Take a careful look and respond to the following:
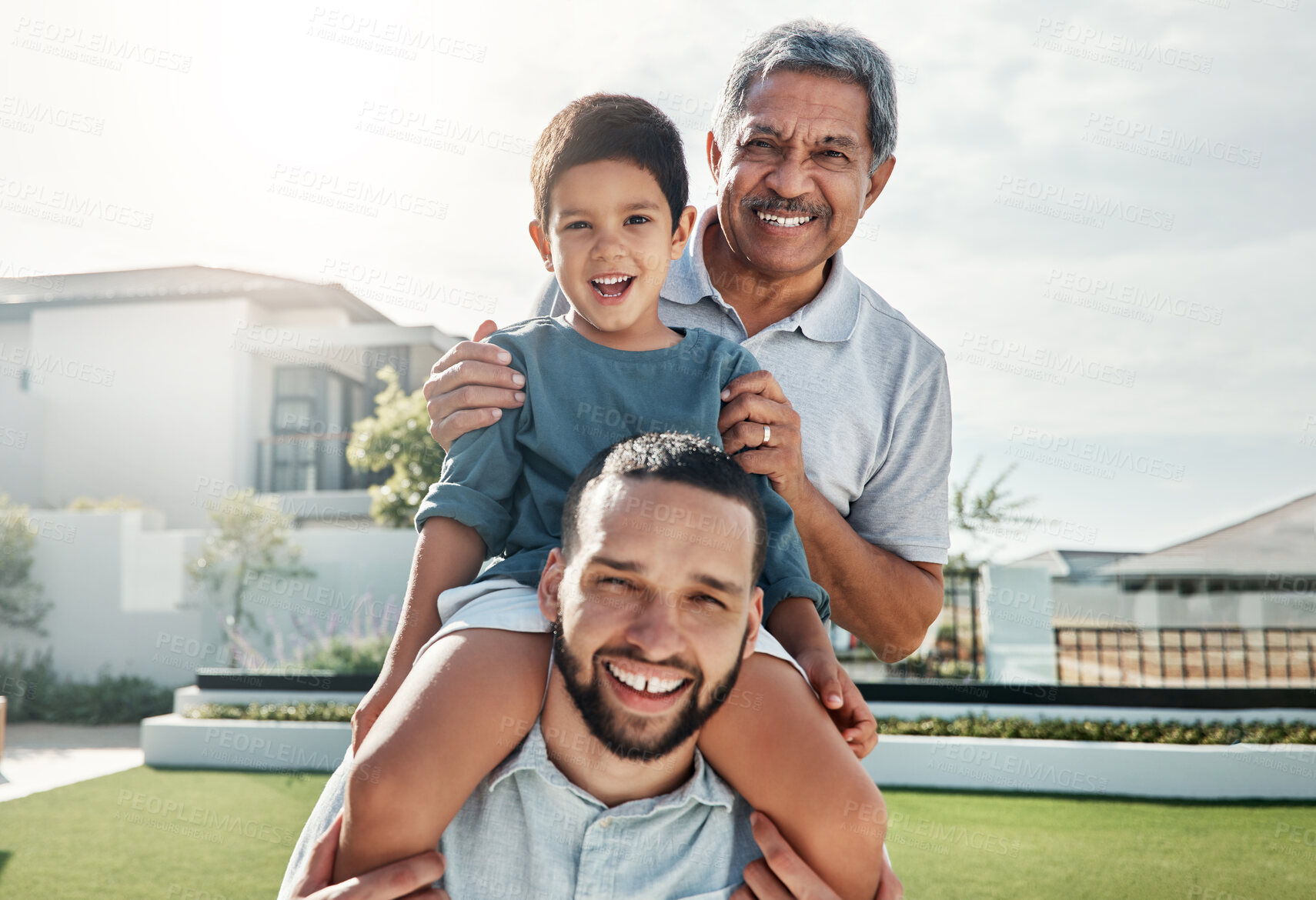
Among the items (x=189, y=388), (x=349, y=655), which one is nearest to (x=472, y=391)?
(x=349, y=655)

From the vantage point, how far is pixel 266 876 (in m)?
6.29

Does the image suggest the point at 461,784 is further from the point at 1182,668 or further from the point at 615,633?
the point at 1182,668

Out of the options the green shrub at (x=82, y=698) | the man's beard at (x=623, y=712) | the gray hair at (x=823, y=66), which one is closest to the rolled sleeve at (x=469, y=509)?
the man's beard at (x=623, y=712)

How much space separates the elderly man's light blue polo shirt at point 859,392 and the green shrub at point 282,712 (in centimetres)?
860

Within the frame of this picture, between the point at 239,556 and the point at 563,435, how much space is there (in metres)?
14.3

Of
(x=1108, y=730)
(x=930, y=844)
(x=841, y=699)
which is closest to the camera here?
(x=841, y=699)

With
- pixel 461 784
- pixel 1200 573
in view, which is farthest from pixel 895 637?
pixel 1200 573

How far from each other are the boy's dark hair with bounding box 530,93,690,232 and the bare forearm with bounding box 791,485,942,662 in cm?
71

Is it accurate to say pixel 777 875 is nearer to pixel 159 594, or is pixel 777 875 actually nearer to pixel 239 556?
pixel 239 556

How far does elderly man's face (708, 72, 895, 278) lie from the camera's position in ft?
7.36

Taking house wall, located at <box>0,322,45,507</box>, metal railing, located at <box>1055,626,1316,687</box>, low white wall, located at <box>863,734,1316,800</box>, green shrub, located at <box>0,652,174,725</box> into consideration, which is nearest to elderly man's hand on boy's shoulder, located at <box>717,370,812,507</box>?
low white wall, located at <box>863,734,1316,800</box>

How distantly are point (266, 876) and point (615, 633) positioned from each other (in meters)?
6.03

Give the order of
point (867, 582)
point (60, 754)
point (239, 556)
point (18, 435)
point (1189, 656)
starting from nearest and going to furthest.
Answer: point (867, 582), point (60, 754), point (1189, 656), point (239, 556), point (18, 435)

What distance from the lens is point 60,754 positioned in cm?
1084
